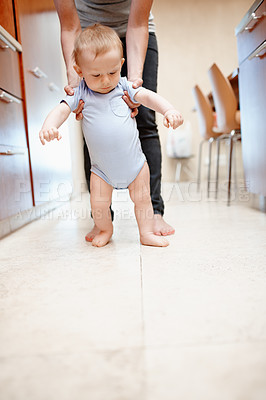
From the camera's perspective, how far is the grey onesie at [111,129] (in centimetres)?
109

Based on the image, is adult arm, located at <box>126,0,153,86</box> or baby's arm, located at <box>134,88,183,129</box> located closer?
baby's arm, located at <box>134,88,183,129</box>

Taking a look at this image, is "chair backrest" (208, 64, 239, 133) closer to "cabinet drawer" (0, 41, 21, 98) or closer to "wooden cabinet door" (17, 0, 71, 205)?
"wooden cabinet door" (17, 0, 71, 205)

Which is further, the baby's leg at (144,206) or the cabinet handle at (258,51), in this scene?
the cabinet handle at (258,51)

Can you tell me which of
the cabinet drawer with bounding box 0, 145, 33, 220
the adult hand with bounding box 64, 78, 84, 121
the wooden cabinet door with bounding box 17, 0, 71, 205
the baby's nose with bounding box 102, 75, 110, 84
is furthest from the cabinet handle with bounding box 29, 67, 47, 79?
the baby's nose with bounding box 102, 75, 110, 84

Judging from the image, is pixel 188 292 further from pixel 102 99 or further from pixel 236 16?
pixel 236 16

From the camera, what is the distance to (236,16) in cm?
475

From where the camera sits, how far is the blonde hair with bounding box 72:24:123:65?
0.97 metres

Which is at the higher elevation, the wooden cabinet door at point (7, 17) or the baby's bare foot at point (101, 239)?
the wooden cabinet door at point (7, 17)

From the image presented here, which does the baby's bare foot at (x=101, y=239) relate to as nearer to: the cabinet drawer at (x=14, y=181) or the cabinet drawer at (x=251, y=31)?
the cabinet drawer at (x=14, y=181)

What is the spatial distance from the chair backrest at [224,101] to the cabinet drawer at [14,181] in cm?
128

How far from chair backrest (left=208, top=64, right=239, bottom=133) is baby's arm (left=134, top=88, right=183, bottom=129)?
1.31 meters

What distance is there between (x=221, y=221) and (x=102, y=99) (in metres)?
0.82

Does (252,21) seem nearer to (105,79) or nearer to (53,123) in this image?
(105,79)

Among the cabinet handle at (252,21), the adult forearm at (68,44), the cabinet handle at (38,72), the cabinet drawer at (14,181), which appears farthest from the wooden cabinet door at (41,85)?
the cabinet handle at (252,21)
